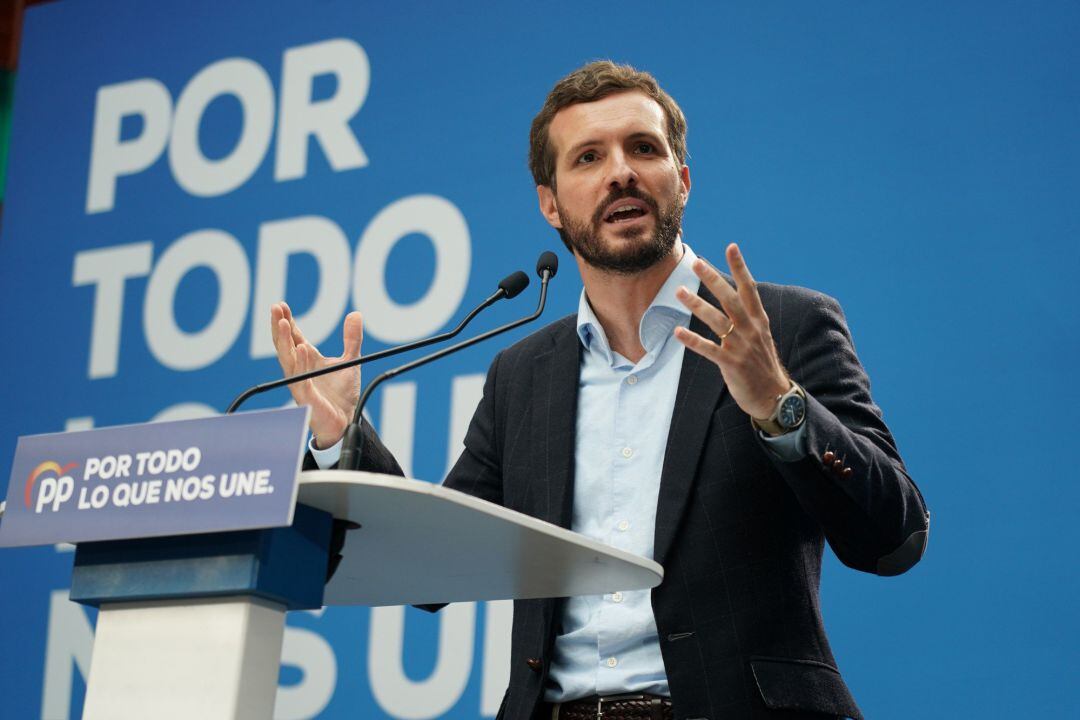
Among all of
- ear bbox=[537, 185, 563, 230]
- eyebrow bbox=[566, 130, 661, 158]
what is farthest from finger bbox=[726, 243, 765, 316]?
ear bbox=[537, 185, 563, 230]

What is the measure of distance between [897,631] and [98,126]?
121 inches

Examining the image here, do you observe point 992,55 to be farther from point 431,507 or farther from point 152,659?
point 152,659

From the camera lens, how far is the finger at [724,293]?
1.51 metres

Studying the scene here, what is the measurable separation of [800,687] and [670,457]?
0.38 metres

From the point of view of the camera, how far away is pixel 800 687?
174cm

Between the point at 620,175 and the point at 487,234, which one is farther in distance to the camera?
the point at 487,234

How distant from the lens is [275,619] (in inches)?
51.4

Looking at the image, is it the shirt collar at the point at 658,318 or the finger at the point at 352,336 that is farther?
the shirt collar at the point at 658,318

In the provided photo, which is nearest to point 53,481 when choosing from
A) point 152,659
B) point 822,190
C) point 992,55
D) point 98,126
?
point 152,659

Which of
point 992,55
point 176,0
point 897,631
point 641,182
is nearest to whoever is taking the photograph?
point 641,182

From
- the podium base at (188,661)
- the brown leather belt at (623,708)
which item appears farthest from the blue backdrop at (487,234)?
the podium base at (188,661)

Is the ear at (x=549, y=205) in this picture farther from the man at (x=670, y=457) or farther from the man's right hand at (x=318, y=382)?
the man's right hand at (x=318, y=382)

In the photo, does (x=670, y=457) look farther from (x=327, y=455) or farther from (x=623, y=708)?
(x=327, y=455)

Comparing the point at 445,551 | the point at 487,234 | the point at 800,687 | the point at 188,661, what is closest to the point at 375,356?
the point at 445,551
